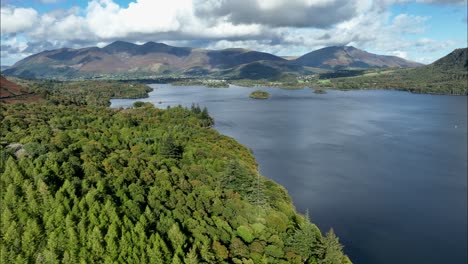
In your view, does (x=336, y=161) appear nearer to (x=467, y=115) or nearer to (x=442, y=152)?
(x=442, y=152)

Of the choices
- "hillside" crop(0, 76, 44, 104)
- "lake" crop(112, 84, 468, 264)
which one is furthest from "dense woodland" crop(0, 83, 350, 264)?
"hillside" crop(0, 76, 44, 104)

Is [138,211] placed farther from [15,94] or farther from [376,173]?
[15,94]

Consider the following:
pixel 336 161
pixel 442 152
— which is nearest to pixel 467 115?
pixel 442 152

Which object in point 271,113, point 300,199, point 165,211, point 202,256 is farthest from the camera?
point 271,113

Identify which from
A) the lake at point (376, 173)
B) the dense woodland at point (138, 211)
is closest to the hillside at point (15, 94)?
the lake at point (376, 173)

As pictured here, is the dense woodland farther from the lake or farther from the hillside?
the hillside

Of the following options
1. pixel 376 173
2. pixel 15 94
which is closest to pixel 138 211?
pixel 376 173
